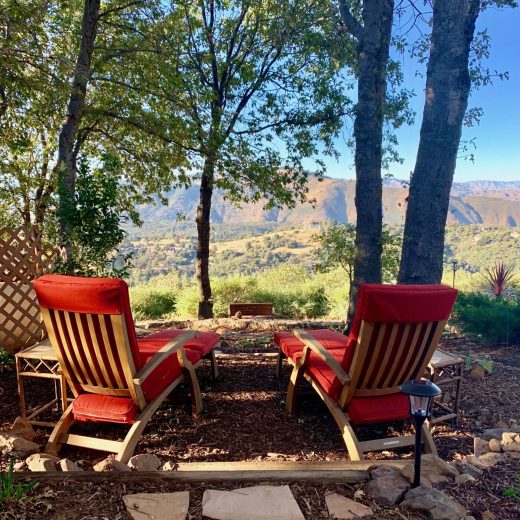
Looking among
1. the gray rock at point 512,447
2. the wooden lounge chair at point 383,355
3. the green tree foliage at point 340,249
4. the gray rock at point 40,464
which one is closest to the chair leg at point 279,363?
the wooden lounge chair at point 383,355

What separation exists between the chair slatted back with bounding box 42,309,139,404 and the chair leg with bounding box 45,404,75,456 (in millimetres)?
175

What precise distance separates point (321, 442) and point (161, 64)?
16.9ft

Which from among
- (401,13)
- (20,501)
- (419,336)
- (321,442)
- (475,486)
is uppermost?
(401,13)

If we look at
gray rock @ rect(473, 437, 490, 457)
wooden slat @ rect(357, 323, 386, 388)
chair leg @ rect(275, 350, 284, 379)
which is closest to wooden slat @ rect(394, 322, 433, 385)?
wooden slat @ rect(357, 323, 386, 388)

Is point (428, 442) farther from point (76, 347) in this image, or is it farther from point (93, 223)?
point (93, 223)

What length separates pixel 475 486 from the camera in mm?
1801

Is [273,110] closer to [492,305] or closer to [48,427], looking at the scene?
[492,305]

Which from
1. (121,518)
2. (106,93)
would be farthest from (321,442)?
(106,93)

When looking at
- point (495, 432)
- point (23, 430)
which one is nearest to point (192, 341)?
point (23, 430)

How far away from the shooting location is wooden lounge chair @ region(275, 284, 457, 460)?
2188 mm

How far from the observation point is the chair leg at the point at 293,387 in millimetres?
2859

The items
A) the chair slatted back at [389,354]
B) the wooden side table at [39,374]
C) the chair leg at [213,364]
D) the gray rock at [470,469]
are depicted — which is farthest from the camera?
the chair leg at [213,364]

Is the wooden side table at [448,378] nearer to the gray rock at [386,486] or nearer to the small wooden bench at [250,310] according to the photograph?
the gray rock at [386,486]

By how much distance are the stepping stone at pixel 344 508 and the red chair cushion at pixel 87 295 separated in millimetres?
1248
